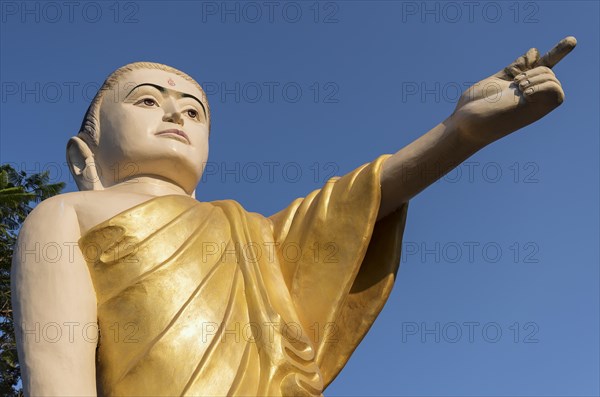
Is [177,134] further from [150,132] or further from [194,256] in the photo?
[194,256]

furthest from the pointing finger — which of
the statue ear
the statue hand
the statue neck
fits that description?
the statue ear

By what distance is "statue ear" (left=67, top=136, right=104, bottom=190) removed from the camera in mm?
4375

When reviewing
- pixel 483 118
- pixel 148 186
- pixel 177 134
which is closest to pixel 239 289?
pixel 148 186

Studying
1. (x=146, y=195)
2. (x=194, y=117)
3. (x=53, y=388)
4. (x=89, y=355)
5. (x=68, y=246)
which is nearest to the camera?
(x=53, y=388)

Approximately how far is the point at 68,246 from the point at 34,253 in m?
0.17

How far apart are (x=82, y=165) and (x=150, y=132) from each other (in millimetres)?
519

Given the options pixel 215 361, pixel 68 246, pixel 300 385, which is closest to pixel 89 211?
pixel 68 246

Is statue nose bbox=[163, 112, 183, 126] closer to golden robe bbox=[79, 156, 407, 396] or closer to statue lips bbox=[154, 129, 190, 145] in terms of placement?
statue lips bbox=[154, 129, 190, 145]

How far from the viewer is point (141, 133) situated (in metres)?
4.30

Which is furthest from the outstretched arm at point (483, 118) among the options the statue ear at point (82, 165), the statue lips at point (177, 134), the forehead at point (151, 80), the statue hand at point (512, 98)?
the statue ear at point (82, 165)

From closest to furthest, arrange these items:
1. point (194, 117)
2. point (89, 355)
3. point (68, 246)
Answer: point (89, 355) < point (68, 246) < point (194, 117)

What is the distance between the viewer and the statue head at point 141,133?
4.32 metres

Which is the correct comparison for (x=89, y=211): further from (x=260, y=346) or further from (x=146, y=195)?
(x=260, y=346)

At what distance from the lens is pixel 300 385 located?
3.51 meters
